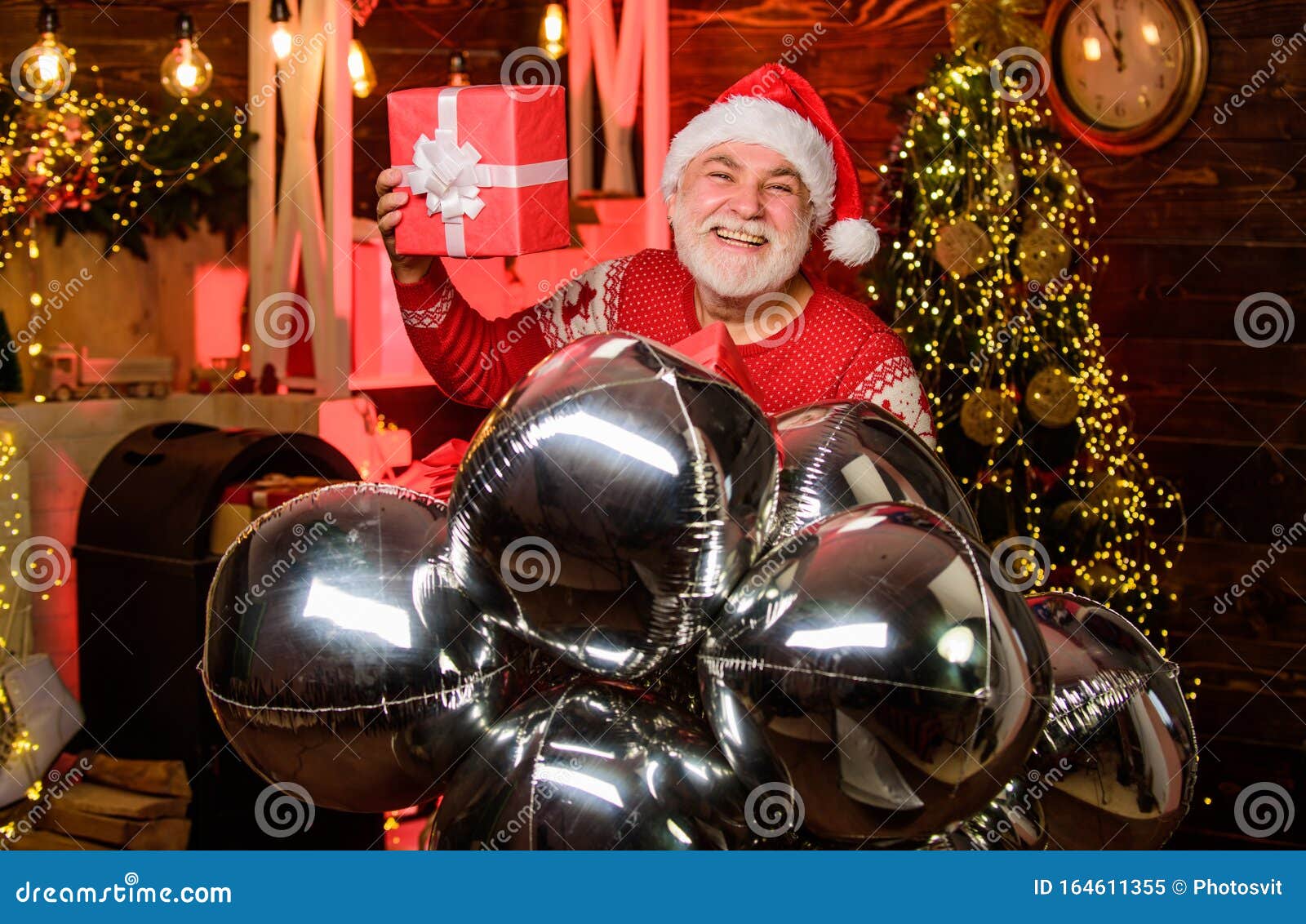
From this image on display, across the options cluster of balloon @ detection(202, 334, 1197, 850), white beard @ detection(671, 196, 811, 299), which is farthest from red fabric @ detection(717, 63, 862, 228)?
cluster of balloon @ detection(202, 334, 1197, 850)

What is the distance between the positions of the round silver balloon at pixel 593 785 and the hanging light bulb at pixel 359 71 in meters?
3.68

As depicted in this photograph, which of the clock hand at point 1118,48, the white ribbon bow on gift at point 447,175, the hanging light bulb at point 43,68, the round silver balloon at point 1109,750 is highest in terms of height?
the clock hand at point 1118,48

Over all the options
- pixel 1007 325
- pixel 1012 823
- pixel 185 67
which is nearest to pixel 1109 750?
pixel 1012 823

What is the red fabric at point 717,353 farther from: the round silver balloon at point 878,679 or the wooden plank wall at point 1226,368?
the wooden plank wall at point 1226,368

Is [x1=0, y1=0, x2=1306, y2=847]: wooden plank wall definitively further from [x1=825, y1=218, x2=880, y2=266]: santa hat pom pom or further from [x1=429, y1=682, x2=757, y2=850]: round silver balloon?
[x1=429, y1=682, x2=757, y2=850]: round silver balloon

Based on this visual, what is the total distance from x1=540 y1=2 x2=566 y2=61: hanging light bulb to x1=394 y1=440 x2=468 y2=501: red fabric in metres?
3.43

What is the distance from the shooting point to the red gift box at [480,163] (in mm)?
1460

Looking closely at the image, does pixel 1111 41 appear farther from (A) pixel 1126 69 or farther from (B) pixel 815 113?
(B) pixel 815 113

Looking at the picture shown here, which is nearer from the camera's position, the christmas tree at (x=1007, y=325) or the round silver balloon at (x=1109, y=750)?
the round silver balloon at (x=1109, y=750)

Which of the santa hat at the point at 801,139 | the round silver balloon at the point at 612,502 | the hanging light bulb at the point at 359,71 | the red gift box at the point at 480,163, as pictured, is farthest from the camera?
the hanging light bulb at the point at 359,71

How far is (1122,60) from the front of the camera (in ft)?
12.1

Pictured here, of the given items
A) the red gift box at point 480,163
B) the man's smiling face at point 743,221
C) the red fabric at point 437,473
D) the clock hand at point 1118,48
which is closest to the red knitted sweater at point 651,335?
the man's smiling face at point 743,221

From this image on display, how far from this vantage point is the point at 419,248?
156 cm

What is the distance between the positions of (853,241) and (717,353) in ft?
3.37
